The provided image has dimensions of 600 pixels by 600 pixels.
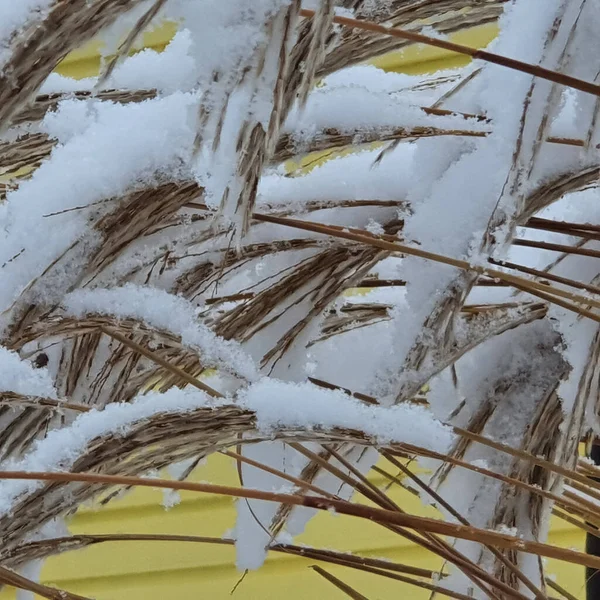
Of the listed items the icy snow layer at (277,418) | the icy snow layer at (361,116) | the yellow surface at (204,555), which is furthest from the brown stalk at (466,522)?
the yellow surface at (204,555)

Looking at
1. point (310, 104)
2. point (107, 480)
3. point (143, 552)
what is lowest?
point (107, 480)

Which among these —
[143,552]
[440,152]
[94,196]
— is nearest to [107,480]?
[94,196]

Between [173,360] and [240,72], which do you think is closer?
[240,72]

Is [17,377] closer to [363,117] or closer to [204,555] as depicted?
[363,117]

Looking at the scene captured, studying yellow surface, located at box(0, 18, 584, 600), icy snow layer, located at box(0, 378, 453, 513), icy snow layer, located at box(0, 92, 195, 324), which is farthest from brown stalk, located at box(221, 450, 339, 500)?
yellow surface, located at box(0, 18, 584, 600)

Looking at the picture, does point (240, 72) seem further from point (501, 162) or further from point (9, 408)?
point (9, 408)

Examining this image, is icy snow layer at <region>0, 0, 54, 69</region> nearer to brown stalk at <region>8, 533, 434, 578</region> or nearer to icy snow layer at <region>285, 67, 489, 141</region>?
icy snow layer at <region>285, 67, 489, 141</region>

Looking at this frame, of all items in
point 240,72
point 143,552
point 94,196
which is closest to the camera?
point 240,72
